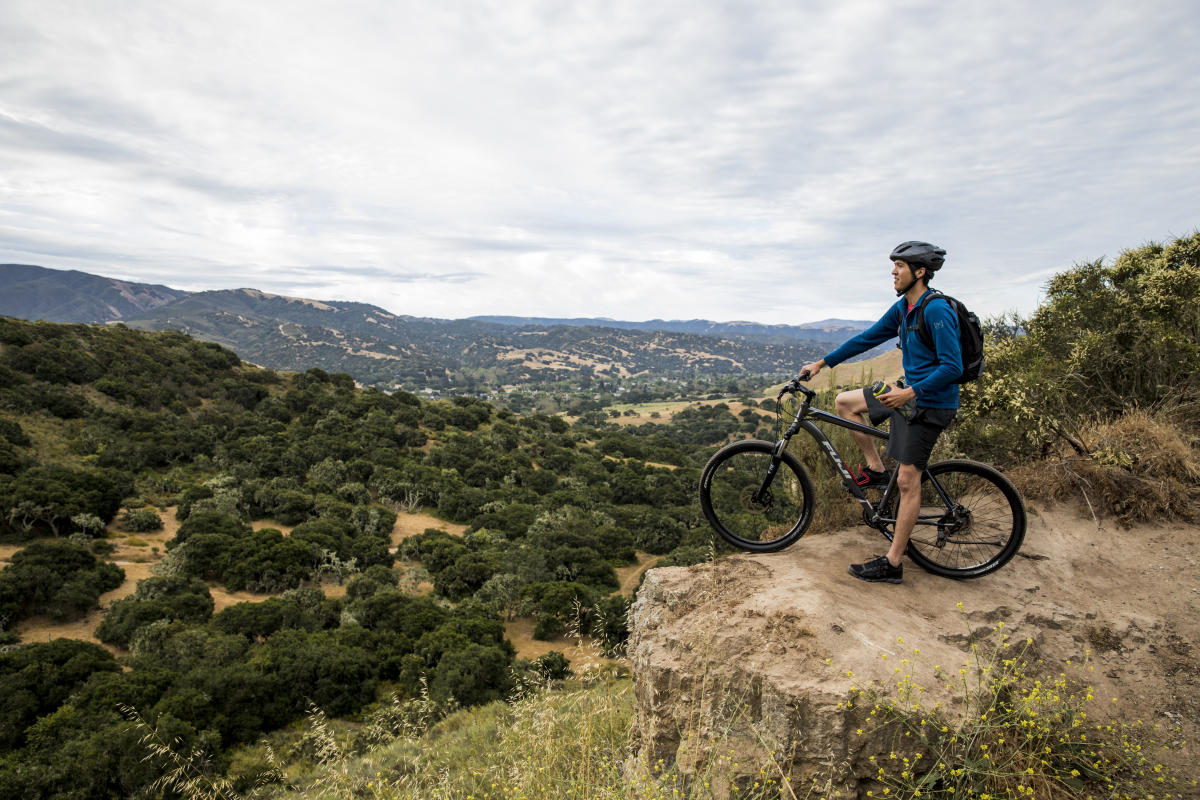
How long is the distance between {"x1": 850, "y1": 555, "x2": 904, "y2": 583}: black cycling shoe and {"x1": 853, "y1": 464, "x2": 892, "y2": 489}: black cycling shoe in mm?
655

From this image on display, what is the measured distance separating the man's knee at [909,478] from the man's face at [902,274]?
140 cm

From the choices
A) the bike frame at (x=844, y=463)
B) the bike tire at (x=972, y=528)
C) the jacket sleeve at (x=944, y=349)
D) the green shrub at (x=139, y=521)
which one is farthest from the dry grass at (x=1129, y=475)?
the green shrub at (x=139, y=521)

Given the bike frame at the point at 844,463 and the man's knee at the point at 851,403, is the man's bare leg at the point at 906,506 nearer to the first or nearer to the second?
the bike frame at the point at 844,463

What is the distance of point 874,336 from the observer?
14.2 ft

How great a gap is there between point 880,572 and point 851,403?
1.41 meters

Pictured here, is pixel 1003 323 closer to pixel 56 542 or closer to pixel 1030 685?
pixel 1030 685

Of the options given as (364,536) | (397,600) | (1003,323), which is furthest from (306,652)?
(1003,323)

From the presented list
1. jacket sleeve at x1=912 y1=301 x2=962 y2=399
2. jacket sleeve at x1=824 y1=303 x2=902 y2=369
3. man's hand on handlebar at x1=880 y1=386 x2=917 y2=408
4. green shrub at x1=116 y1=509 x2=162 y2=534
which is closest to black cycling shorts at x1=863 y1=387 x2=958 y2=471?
man's hand on handlebar at x1=880 y1=386 x2=917 y2=408

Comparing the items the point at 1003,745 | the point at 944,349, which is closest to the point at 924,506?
the point at 944,349

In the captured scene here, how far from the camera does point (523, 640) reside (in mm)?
18891

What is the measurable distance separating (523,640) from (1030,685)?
18.1 m

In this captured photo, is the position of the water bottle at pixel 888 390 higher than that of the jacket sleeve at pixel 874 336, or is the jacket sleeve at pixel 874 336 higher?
the jacket sleeve at pixel 874 336

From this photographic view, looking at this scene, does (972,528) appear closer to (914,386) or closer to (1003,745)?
(914,386)

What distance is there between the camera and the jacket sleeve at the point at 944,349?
3631mm
